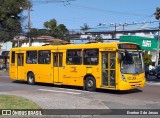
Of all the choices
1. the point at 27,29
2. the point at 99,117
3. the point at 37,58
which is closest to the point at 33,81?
the point at 37,58

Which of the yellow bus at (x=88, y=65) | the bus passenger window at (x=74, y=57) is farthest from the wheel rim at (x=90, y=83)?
the bus passenger window at (x=74, y=57)

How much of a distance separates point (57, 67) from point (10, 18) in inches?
1165

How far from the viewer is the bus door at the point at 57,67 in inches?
899

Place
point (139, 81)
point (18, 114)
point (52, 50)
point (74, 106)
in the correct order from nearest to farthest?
point (18, 114), point (74, 106), point (139, 81), point (52, 50)

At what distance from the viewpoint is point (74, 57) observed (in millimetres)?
21859

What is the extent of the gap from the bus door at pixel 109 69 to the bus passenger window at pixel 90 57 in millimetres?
575

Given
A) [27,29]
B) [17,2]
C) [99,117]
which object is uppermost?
[17,2]

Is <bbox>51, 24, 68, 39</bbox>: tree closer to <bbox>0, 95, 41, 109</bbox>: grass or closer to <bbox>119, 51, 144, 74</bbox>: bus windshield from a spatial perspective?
<bbox>119, 51, 144, 74</bbox>: bus windshield

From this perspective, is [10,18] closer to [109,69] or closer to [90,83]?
[90,83]

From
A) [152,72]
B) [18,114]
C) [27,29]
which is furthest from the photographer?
[27,29]

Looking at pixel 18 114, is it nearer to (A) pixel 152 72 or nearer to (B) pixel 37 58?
(B) pixel 37 58

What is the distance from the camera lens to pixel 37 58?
24.6m

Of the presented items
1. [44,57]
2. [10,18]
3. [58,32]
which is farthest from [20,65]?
[58,32]

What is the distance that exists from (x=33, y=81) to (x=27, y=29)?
980 inches
